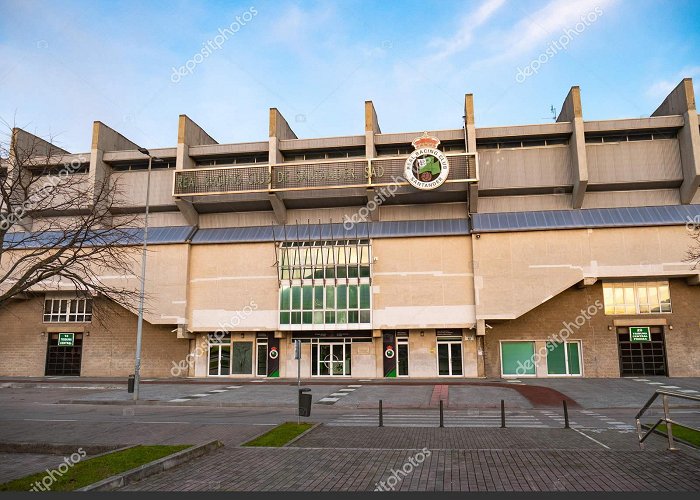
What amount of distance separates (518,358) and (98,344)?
93.9ft

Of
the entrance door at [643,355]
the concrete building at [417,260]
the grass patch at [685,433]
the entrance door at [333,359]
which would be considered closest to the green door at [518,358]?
the concrete building at [417,260]

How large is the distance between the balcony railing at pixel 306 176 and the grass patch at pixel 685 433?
890 inches

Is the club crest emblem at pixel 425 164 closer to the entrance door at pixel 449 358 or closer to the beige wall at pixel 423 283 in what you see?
the beige wall at pixel 423 283

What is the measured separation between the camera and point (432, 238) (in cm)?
3334

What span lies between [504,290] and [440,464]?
23.5 metres

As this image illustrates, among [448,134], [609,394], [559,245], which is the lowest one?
[609,394]

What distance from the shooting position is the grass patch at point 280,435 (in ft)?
39.7

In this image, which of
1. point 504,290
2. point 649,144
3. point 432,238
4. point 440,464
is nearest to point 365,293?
point 432,238

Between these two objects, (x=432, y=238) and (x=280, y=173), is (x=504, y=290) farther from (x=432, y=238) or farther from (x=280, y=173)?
(x=280, y=173)

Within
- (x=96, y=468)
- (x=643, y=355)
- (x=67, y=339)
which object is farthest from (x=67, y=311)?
(x=643, y=355)

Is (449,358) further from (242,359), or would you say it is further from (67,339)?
(67,339)

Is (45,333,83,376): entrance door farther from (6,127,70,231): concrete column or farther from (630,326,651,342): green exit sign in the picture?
(630,326,651,342): green exit sign

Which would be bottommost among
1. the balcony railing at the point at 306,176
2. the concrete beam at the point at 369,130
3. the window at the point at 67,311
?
the window at the point at 67,311

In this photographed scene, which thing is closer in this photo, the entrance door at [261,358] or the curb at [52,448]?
the curb at [52,448]
